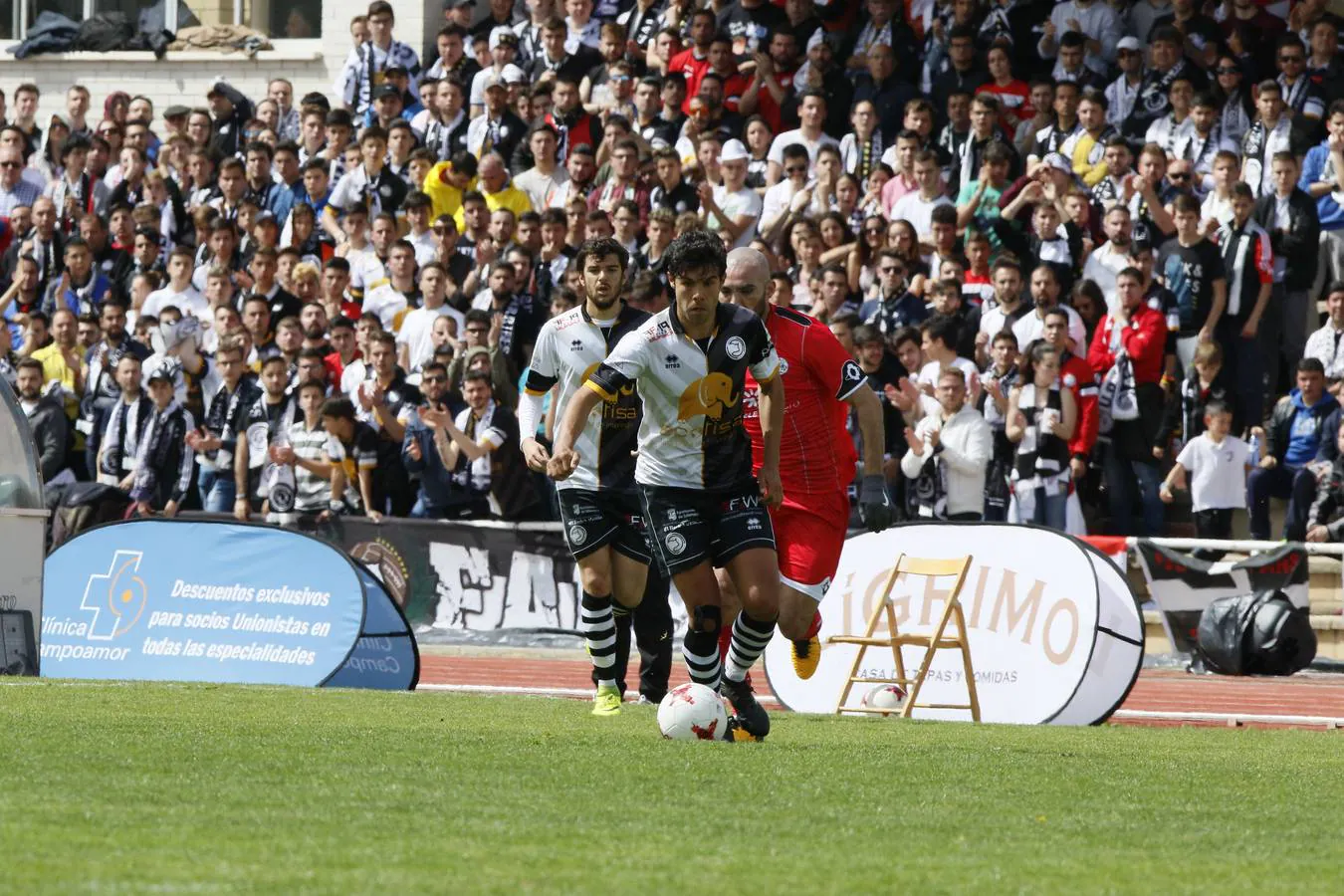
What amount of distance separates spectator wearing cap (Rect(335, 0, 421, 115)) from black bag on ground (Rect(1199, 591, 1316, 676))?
12.6 metres

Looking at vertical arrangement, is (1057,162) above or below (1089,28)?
below

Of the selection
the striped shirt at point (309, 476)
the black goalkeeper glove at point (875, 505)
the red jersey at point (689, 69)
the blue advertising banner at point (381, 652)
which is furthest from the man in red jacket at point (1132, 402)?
the black goalkeeper glove at point (875, 505)

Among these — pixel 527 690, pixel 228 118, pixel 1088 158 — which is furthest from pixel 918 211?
pixel 228 118

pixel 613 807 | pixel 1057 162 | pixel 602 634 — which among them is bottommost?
pixel 602 634

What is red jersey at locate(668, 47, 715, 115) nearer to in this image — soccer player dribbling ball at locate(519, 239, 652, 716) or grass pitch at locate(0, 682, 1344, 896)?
soccer player dribbling ball at locate(519, 239, 652, 716)

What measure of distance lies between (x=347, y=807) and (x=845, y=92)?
1539cm

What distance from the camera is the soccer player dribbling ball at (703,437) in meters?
9.23

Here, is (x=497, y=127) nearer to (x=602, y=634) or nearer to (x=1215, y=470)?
(x=1215, y=470)

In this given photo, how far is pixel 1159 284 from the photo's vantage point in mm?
17188

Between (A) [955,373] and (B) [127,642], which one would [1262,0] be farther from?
(B) [127,642]

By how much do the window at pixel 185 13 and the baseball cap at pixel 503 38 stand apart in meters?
5.21

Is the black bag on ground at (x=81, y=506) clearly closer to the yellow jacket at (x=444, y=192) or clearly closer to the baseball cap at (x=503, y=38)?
the yellow jacket at (x=444, y=192)

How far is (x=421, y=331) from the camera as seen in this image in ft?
64.7

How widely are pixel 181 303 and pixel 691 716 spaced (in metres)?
14.2
